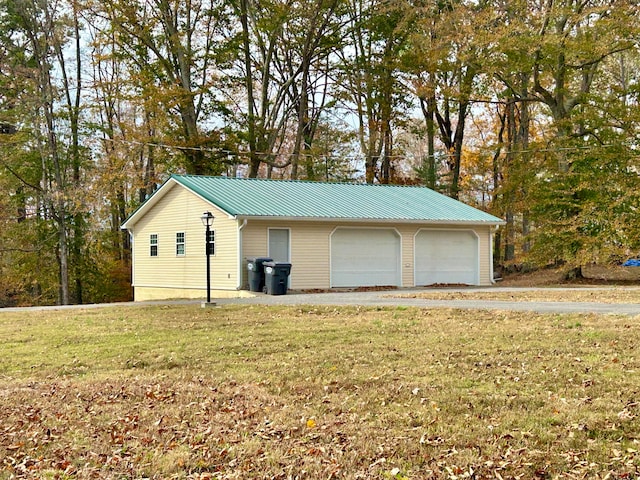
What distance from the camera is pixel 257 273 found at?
18.0 metres

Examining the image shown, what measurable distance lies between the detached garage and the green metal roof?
1.6 inches

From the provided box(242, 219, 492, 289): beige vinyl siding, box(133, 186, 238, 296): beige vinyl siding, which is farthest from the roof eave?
box(133, 186, 238, 296): beige vinyl siding

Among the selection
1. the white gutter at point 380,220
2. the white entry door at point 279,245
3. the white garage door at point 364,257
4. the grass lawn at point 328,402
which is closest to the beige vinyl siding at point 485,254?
the white gutter at point 380,220

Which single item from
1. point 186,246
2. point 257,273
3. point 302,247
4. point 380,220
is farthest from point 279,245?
point 186,246

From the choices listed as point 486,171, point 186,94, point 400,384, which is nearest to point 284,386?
point 400,384

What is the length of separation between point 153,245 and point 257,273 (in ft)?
22.8

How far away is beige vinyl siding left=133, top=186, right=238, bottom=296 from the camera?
19.1 m

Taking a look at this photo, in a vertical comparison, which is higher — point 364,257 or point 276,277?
point 364,257

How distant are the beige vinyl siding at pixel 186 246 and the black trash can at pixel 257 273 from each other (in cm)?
68

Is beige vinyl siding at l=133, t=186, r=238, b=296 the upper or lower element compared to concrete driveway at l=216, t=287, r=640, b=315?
upper

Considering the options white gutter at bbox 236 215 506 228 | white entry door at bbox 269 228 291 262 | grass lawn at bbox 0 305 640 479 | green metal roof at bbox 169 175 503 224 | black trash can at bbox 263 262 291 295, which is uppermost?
green metal roof at bbox 169 175 503 224

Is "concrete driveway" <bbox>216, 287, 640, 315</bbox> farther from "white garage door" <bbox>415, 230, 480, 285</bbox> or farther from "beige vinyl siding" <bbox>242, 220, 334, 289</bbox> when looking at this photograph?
"white garage door" <bbox>415, 230, 480, 285</bbox>

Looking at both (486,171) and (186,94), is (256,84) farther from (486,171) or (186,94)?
(486,171)

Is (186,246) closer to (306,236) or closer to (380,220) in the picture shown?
(306,236)
